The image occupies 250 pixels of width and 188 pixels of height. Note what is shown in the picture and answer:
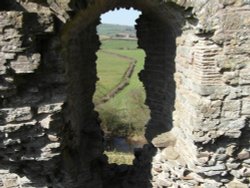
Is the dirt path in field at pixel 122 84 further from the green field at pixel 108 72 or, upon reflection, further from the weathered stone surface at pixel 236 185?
the weathered stone surface at pixel 236 185

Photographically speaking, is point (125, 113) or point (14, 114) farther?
point (125, 113)

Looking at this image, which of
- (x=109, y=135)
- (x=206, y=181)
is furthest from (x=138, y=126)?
(x=206, y=181)

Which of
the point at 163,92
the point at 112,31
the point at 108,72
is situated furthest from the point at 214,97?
the point at 112,31

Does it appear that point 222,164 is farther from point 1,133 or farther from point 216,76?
point 1,133

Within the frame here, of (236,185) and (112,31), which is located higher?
(112,31)

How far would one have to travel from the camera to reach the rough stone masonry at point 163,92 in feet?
15.7

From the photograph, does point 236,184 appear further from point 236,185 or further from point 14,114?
point 14,114

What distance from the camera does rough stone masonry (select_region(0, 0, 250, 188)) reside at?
4.79m

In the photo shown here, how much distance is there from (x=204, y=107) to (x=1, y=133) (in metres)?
2.90

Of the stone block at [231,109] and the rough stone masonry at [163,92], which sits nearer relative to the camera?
the rough stone masonry at [163,92]

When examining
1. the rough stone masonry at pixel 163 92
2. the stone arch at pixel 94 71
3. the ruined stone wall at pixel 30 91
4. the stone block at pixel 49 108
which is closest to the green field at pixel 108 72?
the stone arch at pixel 94 71

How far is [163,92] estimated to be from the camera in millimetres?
6594

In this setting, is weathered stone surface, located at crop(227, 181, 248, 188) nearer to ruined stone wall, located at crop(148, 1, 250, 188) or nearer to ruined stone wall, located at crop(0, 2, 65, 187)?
ruined stone wall, located at crop(148, 1, 250, 188)

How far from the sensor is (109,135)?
20328 millimetres
